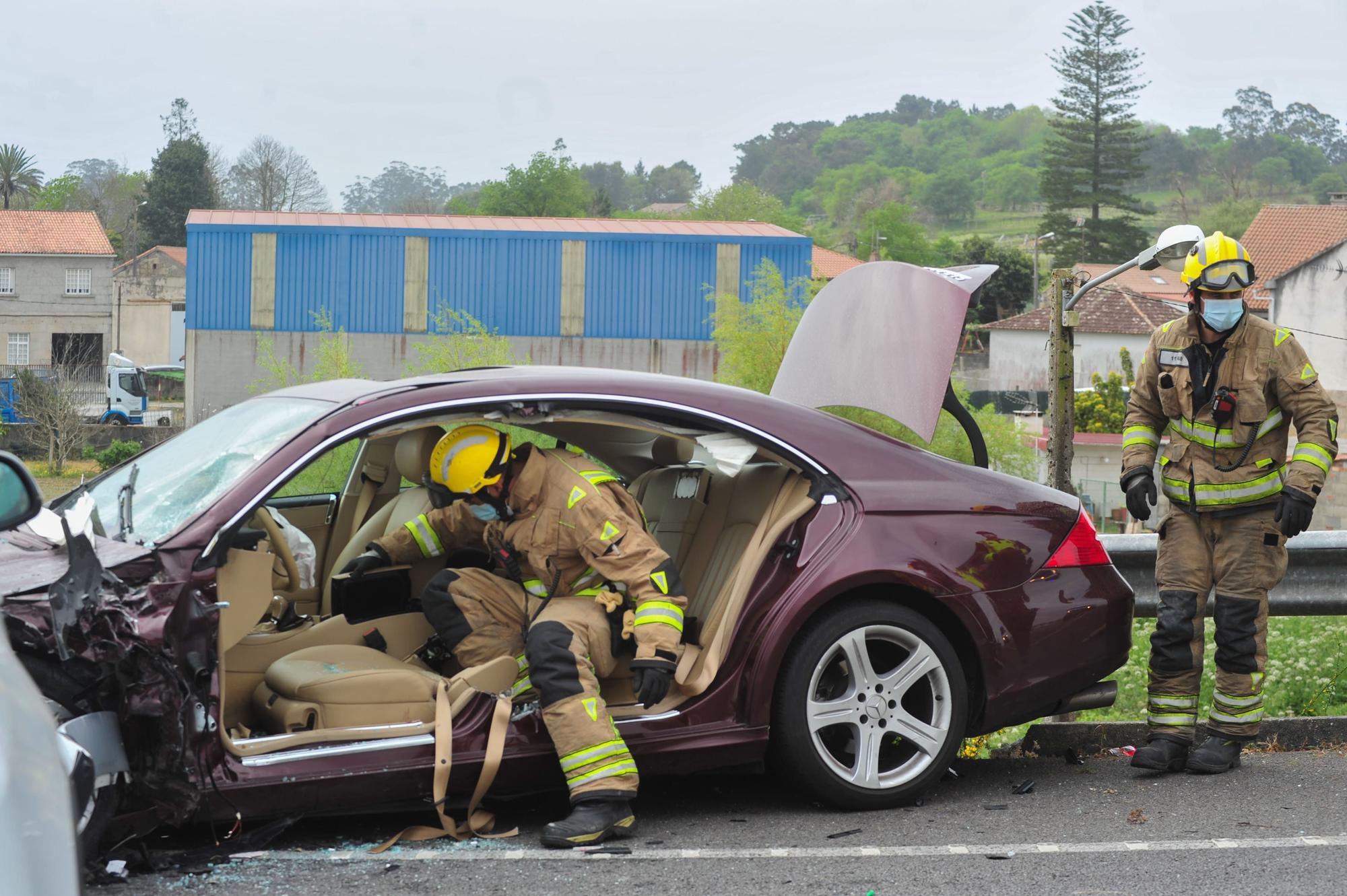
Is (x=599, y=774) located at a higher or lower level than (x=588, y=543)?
lower

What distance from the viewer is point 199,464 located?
13.7 feet

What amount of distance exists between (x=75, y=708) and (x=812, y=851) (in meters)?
2.12

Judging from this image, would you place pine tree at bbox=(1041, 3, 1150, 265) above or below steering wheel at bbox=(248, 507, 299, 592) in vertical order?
above

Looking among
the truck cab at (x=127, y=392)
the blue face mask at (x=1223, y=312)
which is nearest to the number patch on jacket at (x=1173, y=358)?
the blue face mask at (x=1223, y=312)

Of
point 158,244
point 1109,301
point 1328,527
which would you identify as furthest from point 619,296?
point 158,244

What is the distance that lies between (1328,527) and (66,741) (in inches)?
1295

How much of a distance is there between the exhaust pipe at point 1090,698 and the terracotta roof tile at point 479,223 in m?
38.7

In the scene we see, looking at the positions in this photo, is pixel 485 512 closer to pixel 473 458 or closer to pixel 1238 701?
pixel 473 458

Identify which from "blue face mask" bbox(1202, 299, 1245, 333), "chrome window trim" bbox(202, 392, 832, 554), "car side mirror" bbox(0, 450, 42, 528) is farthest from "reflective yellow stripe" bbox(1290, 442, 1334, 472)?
Result: "car side mirror" bbox(0, 450, 42, 528)

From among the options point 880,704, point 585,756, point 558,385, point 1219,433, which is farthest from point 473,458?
point 1219,433

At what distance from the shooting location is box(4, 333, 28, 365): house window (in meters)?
61.4

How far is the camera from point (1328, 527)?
30906 mm

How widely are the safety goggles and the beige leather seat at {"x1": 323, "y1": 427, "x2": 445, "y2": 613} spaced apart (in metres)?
2.85

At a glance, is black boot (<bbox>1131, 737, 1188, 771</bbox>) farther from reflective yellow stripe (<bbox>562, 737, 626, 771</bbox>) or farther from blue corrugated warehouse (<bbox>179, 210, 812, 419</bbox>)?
blue corrugated warehouse (<bbox>179, 210, 812, 419</bbox>)
